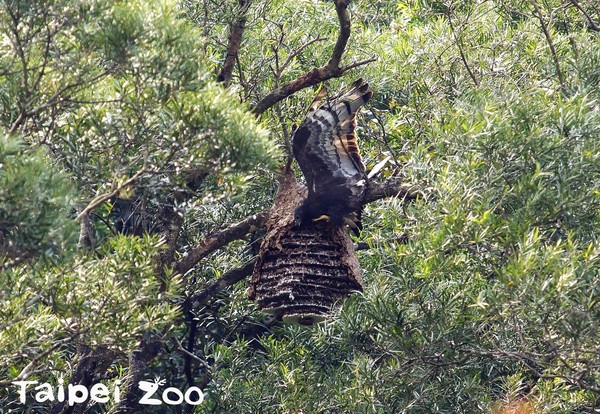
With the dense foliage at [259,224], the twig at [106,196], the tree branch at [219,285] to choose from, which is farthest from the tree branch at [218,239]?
the twig at [106,196]

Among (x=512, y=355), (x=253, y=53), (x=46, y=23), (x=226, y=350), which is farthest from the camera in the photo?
(x=253, y=53)

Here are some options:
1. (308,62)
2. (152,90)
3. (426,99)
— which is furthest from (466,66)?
(152,90)

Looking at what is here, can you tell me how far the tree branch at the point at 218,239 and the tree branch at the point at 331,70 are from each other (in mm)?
748

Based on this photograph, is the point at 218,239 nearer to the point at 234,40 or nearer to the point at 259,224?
the point at 259,224

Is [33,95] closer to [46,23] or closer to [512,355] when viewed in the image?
[46,23]

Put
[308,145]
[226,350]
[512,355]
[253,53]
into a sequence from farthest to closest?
[253,53], [226,350], [308,145], [512,355]

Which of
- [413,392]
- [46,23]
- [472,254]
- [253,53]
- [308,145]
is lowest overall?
[413,392]

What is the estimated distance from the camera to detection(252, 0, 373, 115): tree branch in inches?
287

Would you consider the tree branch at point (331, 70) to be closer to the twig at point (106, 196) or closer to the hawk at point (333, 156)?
the hawk at point (333, 156)

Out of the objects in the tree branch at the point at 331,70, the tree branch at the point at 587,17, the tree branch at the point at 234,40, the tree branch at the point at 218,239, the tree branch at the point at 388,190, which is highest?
the tree branch at the point at 234,40

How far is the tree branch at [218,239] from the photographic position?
7953 millimetres

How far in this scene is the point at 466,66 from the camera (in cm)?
864

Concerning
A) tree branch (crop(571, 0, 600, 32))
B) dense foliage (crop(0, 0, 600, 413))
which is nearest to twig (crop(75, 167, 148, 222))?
dense foliage (crop(0, 0, 600, 413))

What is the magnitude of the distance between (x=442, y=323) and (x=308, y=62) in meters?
3.53
